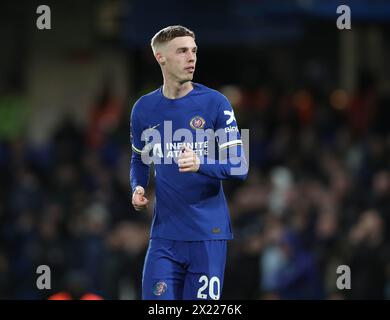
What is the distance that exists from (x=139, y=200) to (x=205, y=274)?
0.61m

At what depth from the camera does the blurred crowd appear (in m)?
12.9

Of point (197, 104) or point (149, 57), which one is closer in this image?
point (197, 104)

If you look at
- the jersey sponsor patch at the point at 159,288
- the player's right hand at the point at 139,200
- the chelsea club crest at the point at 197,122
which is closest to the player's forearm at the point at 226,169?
the chelsea club crest at the point at 197,122

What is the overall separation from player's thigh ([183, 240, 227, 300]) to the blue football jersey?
0.08m

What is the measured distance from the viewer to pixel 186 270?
7664 millimetres

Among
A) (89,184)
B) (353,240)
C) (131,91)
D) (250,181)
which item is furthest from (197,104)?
(131,91)

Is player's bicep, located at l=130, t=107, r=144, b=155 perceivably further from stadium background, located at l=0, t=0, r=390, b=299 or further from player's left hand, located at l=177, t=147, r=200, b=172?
stadium background, located at l=0, t=0, r=390, b=299

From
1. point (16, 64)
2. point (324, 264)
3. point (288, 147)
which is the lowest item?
point (324, 264)

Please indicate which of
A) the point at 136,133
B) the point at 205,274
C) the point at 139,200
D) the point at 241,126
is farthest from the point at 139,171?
the point at 241,126

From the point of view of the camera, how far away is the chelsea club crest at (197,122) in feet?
24.8

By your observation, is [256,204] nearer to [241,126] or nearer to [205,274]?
[241,126]

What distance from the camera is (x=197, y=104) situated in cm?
758

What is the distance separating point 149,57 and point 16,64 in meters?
2.11
